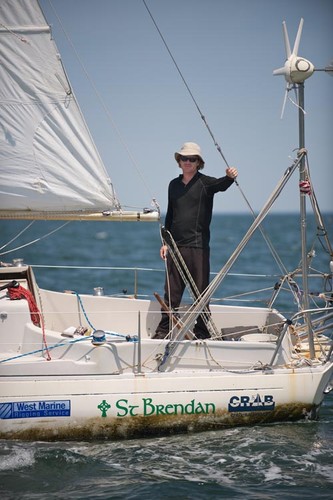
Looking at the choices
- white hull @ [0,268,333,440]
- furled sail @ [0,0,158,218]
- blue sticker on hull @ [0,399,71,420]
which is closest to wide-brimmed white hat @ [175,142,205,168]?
furled sail @ [0,0,158,218]

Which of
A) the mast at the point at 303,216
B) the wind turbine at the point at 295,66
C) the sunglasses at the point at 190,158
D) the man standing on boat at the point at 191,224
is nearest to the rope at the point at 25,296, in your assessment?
the man standing on boat at the point at 191,224

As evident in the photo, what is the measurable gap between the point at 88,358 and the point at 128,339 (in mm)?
469

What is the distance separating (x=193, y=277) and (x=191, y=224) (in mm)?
620

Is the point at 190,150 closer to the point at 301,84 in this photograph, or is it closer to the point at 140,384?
the point at 301,84

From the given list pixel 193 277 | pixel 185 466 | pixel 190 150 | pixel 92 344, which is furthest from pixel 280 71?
pixel 185 466

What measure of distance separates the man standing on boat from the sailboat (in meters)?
0.17

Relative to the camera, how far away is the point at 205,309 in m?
8.48

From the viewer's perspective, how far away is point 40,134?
869 centimetres

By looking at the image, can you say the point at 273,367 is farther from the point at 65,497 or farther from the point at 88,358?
the point at 65,497

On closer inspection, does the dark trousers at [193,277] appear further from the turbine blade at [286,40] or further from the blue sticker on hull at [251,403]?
the turbine blade at [286,40]

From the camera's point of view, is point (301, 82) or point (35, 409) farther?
point (301, 82)

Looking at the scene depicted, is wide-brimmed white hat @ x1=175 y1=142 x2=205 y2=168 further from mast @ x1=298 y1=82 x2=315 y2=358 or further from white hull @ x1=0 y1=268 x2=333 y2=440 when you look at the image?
white hull @ x1=0 y1=268 x2=333 y2=440

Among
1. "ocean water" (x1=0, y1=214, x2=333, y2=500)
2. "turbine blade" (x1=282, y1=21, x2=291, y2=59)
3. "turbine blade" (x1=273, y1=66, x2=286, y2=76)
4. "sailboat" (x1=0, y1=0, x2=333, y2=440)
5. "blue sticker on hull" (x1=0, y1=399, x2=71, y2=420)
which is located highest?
"turbine blade" (x1=282, y1=21, x2=291, y2=59)

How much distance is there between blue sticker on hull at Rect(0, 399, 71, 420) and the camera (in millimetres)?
7434
